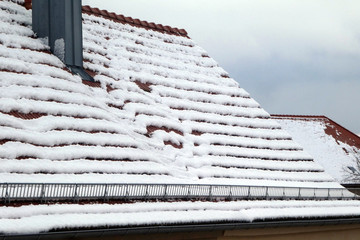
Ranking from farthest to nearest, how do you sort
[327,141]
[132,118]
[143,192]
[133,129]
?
[327,141], [132,118], [133,129], [143,192]

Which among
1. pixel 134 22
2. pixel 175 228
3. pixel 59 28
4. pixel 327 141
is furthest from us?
pixel 327 141

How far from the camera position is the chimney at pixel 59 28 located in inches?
612

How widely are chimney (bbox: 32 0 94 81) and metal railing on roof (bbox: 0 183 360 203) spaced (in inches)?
158

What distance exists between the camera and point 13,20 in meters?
15.5

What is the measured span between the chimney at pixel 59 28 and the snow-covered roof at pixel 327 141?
20.4 metres

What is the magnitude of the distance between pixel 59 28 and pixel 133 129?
2.88 m

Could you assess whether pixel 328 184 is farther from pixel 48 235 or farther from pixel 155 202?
pixel 48 235

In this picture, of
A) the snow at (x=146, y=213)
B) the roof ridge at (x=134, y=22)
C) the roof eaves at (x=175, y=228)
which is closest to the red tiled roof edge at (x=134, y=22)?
the roof ridge at (x=134, y=22)

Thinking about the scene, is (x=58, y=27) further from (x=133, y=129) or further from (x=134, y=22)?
(x=134, y=22)

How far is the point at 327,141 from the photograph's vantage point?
3538cm

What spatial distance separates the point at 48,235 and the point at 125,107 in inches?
253

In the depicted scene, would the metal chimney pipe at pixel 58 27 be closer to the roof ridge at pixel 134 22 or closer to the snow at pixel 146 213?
the roof ridge at pixel 134 22

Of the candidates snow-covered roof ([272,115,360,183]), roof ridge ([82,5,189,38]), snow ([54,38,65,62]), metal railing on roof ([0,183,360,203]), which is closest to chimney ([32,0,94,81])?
snow ([54,38,65,62])

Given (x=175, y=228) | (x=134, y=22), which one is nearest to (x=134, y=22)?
(x=134, y=22)
